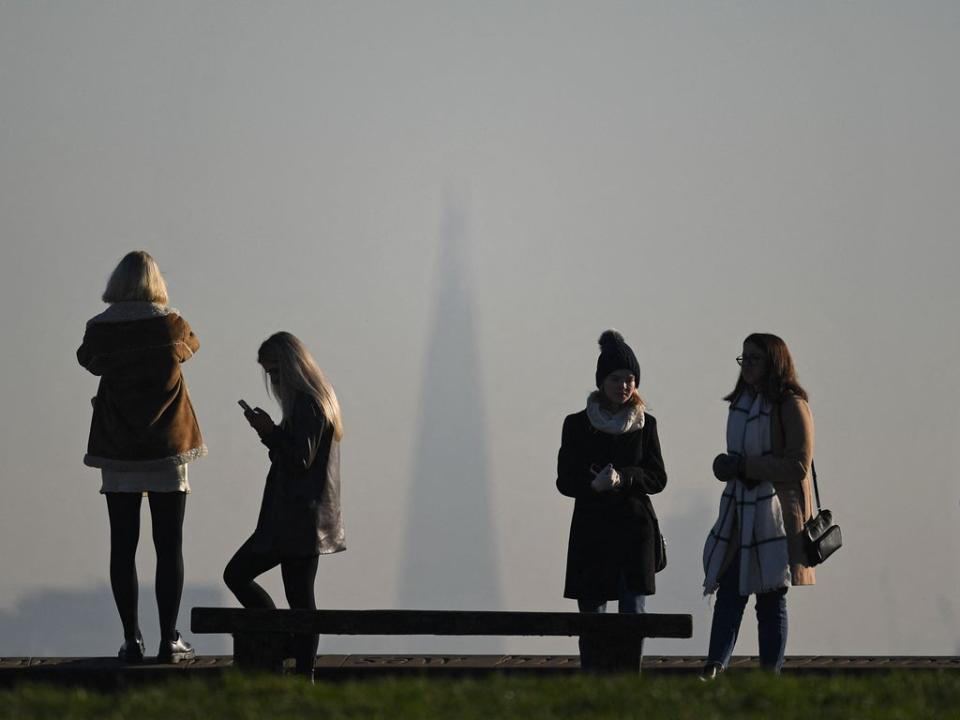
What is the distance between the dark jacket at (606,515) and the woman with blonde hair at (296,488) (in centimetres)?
139

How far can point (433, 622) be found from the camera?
11.6m

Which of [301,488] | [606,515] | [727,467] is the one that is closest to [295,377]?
[301,488]

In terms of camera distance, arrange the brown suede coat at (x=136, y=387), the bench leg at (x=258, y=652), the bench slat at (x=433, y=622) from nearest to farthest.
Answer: the bench slat at (x=433, y=622)
the bench leg at (x=258, y=652)
the brown suede coat at (x=136, y=387)

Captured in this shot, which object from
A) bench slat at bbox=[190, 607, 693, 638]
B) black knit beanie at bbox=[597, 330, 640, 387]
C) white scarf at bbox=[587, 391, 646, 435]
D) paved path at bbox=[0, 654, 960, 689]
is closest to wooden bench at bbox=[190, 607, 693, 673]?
bench slat at bbox=[190, 607, 693, 638]

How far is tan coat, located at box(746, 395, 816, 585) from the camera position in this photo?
12016mm

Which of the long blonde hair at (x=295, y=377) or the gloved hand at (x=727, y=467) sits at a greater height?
the long blonde hair at (x=295, y=377)

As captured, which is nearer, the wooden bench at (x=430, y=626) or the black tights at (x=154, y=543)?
the wooden bench at (x=430, y=626)

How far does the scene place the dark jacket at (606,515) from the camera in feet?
40.7

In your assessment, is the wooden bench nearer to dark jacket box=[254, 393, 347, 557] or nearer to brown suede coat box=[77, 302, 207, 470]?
dark jacket box=[254, 393, 347, 557]

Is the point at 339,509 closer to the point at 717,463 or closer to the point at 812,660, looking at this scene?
the point at 717,463

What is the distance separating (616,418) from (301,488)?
1.91 m

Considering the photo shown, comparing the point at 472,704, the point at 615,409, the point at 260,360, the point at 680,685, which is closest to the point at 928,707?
the point at 680,685

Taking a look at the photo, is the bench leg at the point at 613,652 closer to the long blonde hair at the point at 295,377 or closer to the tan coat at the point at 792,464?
the tan coat at the point at 792,464

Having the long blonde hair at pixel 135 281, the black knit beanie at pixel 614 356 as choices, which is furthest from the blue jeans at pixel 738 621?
the long blonde hair at pixel 135 281
